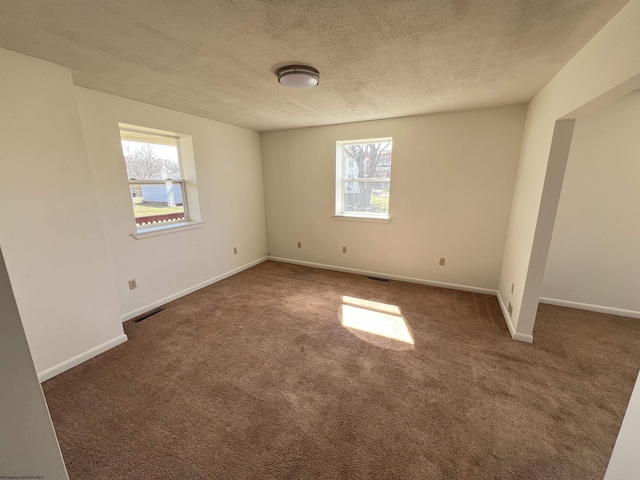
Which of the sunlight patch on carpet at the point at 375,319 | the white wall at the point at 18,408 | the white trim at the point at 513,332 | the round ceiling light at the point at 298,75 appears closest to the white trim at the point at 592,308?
the white trim at the point at 513,332

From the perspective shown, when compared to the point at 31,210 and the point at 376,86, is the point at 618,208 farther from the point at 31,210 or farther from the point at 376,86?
the point at 31,210

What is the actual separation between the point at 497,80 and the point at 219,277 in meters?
4.00

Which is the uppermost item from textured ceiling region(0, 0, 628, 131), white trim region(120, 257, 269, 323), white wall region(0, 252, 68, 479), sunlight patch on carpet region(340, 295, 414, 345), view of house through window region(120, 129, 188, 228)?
textured ceiling region(0, 0, 628, 131)

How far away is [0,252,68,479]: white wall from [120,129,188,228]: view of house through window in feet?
8.62

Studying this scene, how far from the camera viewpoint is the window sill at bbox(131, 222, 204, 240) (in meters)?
2.83

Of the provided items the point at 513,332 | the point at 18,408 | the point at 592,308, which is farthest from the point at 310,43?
the point at 592,308

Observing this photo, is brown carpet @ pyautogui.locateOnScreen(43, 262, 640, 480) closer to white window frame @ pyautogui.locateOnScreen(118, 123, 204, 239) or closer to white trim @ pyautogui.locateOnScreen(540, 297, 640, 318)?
white trim @ pyautogui.locateOnScreen(540, 297, 640, 318)

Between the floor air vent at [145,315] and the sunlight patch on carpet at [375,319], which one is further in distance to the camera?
the floor air vent at [145,315]

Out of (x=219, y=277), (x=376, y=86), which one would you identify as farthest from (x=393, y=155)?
(x=219, y=277)

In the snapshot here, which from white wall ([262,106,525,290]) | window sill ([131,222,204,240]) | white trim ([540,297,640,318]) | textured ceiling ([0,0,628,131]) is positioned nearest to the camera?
textured ceiling ([0,0,628,131])

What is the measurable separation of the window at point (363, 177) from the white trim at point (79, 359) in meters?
3.14

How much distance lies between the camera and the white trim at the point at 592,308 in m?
2.73

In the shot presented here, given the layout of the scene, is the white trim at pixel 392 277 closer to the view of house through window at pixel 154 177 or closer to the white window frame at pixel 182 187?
the white window frame at pixel 182 187

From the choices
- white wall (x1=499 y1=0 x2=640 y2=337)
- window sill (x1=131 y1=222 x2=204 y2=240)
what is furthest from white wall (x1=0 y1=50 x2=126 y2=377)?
white wall (x1=499 y1=0 x2=640 y2=337)
